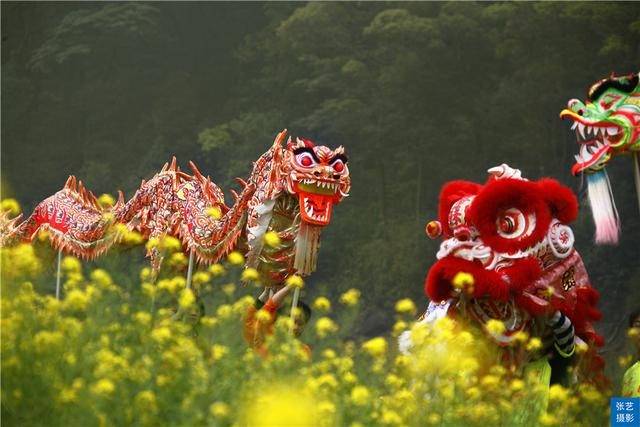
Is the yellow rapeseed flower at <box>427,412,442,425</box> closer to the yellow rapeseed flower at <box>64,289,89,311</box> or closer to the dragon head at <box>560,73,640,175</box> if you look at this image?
the yellow rapeseed flower at <box>64,289,89,311</box>

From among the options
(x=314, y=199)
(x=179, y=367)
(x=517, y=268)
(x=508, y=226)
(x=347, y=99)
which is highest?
(x=347, y=99)

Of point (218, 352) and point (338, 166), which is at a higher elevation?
point (338, 166)

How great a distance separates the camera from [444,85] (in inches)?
538

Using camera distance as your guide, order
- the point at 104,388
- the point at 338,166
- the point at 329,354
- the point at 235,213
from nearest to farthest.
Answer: the point at 104,388, the point at 329,354, the point at 338,166, the point at 235,213

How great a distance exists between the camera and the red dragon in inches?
246

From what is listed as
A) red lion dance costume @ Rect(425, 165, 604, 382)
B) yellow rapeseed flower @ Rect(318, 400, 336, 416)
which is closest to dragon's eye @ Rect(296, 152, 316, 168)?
red lion dance costume @ Rect(425, 165, 604, 382)

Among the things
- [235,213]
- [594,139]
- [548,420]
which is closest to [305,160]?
[235,213]

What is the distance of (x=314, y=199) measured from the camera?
621cm

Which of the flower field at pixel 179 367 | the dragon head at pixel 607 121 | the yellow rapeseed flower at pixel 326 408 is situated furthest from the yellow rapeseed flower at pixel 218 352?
the dragon head at pixel 607 121

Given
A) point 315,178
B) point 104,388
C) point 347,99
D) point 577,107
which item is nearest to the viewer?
point 104,388

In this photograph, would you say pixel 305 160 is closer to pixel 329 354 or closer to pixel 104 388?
pixel 329 354

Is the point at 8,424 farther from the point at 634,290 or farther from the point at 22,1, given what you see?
the point at 22,1

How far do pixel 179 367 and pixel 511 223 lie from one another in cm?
267

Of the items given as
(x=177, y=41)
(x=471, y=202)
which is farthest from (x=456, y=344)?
(x=177, y=41)
